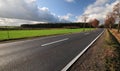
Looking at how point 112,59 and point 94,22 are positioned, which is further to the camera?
point 94,22

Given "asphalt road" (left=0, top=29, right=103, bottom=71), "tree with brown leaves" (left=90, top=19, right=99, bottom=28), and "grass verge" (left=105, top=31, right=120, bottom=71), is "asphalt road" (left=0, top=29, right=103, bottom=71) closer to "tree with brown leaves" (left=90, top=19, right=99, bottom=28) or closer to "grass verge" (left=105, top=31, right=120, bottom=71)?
"grass verge" (left=105, top=31, right=120, bottom=71)

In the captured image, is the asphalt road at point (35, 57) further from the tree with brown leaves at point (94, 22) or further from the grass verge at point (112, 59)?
the tree with brown leaves at point (94, 22)

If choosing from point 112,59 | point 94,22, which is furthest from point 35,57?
point 94,22

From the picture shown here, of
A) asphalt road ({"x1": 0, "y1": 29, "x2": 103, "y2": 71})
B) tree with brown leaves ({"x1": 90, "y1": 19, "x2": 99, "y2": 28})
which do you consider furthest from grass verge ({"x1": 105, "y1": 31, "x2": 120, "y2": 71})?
tree with brown leaves ({"x1": 90, "y1": 19, "x2": 99, "y2": 28})

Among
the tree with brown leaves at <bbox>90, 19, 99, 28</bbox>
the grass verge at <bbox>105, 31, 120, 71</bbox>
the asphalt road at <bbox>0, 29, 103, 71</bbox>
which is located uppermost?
the tree with brown leaves at <bbox>90, 19, 99, 28</bbox>

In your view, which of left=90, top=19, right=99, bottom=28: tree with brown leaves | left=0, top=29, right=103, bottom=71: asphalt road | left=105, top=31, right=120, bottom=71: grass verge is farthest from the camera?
left=90, top=19, right=99, bottom=28: tree with brown leaves

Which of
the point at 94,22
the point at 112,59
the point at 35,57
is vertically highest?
the point at 94,22

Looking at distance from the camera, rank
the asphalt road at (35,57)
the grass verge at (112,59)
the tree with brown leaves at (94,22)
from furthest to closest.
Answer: the tree with brown leaves at (94,22)
the grass verge at (112,59)
the asphalt road at (35,57)

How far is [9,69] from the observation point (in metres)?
5.03

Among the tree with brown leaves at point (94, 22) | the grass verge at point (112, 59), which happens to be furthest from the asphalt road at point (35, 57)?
the tree with brown leaves at point (94, 22)

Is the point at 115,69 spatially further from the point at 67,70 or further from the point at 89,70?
the point at 67,70

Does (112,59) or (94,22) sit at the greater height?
(94,22)

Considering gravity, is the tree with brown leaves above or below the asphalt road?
above

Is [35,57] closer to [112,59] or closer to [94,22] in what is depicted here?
[112,59]
